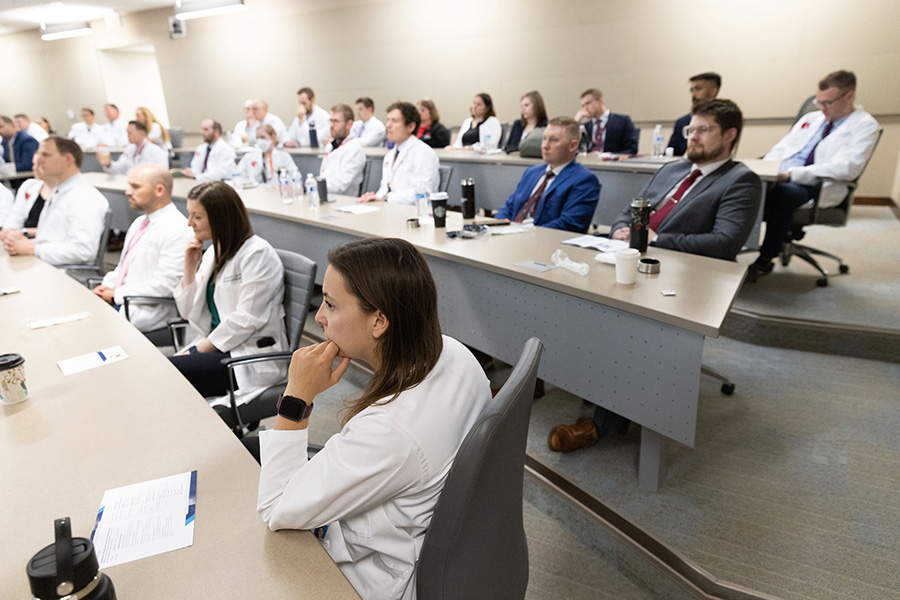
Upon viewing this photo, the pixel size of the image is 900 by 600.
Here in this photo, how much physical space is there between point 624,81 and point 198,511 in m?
7.31

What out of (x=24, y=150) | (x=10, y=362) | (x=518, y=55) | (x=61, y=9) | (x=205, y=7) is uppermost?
(x=61, y=9)

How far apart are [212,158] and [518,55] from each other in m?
4.32

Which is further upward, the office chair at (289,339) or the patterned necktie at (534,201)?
the patterned necktie at (534,201)

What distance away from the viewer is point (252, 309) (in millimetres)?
2170

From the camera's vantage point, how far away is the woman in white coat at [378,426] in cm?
93

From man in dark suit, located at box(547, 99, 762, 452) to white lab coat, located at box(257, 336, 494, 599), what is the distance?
145cm

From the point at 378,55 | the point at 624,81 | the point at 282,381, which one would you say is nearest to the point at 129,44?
the point at 378,55

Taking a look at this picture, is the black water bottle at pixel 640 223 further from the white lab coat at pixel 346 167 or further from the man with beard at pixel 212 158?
the man with beard at pixel 212 158

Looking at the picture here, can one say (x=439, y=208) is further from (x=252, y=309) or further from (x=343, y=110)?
(x=343, y=110)

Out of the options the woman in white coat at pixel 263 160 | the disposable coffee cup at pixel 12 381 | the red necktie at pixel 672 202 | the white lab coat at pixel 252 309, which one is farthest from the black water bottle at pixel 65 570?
the woman in white coat at pixel 263 160

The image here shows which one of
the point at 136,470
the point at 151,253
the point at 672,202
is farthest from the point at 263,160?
the point at 136,470

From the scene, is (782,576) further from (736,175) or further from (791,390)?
(736,175)

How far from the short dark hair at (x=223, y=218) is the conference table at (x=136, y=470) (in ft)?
1.53

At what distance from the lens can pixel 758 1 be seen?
6094 mm
